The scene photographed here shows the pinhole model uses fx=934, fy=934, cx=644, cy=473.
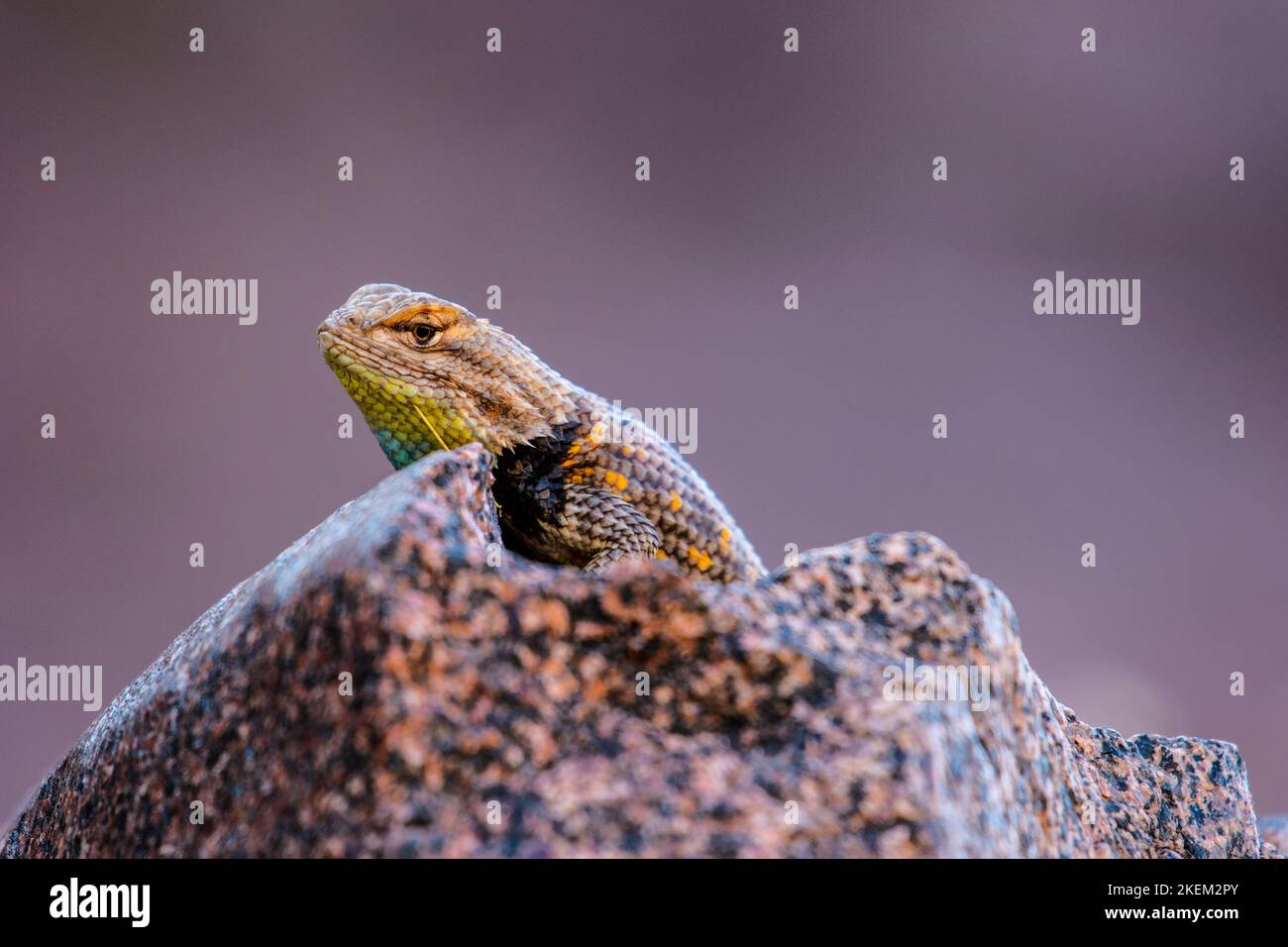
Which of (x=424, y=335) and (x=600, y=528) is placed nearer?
(x=600, y=528)

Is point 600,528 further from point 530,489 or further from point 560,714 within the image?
point 560,714

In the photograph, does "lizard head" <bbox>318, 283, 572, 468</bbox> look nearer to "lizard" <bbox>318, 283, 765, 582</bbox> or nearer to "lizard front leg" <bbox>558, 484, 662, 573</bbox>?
"lizard" <bbox>318, 283, 765, 582</bbox>

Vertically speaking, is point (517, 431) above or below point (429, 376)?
below

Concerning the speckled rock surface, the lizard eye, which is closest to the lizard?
the lizard eye

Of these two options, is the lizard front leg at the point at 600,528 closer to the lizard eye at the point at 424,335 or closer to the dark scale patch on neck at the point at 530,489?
the dark scale patch on neck at the point at 530,489

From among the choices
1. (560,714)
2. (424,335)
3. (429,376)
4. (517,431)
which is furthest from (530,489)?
(560,714)

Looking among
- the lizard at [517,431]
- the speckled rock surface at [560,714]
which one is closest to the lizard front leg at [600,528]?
the lizard at [517,431]
